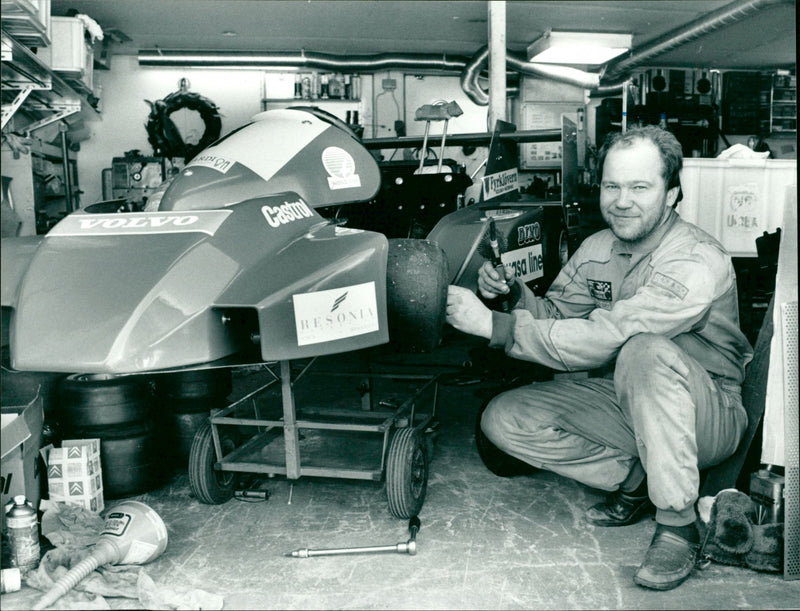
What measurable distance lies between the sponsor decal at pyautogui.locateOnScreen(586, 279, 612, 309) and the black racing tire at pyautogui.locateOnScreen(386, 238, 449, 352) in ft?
2.18

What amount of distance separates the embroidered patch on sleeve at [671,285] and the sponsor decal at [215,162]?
1259 mm

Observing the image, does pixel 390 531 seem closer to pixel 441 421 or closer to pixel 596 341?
pixel 596 341

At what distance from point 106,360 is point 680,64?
9259 millimetres

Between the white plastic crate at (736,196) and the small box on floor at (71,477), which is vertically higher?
the white plastic crate at (736,196)

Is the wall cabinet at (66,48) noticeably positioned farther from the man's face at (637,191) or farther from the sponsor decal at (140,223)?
the man's face at (637,191)

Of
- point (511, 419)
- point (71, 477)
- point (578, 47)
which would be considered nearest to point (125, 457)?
point (71, 477)

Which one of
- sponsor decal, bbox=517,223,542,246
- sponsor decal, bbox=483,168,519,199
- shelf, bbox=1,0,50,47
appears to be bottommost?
sponsor decal, bbox=517,223,542,246

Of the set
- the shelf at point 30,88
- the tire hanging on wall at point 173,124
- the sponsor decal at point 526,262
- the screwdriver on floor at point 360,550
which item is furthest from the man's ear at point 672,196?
the tire hanging on wall at point 173,124

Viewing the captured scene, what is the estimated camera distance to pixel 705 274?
81.4 inches

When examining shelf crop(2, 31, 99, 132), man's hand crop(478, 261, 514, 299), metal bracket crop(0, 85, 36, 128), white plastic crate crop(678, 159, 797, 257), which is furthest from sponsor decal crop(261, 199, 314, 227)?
metal bracket crop(0, 85, 36, 128)

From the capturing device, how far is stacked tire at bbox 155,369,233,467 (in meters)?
2.67

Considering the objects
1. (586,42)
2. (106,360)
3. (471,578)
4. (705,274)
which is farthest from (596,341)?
(586,42)

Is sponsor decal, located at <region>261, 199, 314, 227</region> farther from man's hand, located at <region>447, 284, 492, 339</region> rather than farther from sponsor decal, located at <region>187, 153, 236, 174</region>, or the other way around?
man's hand, located at <region>447, 284, 492, 339</region>

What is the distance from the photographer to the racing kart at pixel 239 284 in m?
1.62
